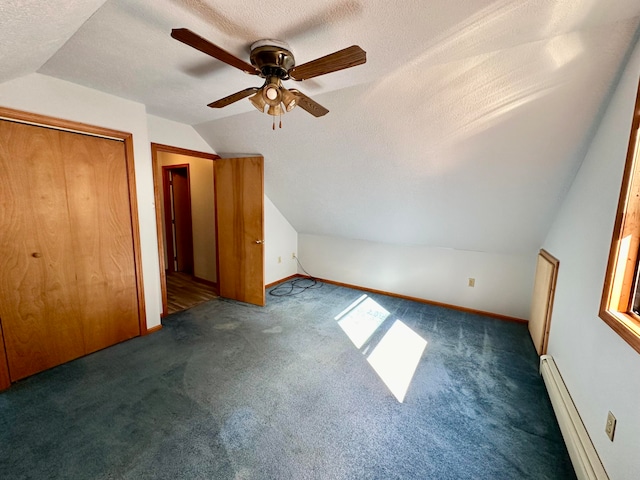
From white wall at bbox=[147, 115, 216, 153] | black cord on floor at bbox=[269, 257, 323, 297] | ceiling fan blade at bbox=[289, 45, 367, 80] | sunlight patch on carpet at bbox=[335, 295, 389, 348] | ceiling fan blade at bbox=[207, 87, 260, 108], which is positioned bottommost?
sunlight patch on carpet at bbox=[335, 295, 389, 348]

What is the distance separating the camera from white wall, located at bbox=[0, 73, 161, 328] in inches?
77.1

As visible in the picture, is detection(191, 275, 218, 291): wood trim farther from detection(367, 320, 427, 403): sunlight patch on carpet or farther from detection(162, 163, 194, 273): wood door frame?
detection(367, 320, 427, 403): sunlight patch on carpet

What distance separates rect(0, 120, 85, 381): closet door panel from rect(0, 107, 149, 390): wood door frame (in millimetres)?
48

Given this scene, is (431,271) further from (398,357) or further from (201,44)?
(201,44)

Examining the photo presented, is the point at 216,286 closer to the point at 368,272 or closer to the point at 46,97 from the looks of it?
the point at 368,272

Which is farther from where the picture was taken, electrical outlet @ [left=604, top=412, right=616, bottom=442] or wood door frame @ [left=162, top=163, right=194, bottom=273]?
wood door frame @ [left=162, top=163, right=194, bottom=273]

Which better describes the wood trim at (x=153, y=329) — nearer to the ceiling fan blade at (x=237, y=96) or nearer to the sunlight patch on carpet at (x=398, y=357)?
the sunlight patch on carpet at (x=398, y=357)

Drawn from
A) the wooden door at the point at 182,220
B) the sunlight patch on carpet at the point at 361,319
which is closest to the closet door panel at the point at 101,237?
the wooden door at the point at 182,220

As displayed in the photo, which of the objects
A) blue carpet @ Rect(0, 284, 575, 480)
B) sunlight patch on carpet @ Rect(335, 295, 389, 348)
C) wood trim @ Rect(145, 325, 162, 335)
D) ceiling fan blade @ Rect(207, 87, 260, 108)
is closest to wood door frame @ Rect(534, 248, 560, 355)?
blue carpet @ Rect(0, 284, 575, 480)

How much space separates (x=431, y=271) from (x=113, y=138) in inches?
155

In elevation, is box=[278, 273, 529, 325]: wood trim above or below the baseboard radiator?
below

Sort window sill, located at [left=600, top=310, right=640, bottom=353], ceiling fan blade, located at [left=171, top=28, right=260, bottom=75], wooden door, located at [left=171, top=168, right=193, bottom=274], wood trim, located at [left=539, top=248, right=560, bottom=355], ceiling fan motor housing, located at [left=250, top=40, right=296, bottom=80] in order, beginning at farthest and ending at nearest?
1. wooden door, located at [left=171, top=168, right=193, bottom=274]
2. wood trim, located at [left=539, top=248, right=560, bottom=355]
3. ceiling fan motor housing, located at [left=250, top=40, right=296, bottom=80]
4. window sill, located at [left=600, top=310, right=640, bottom=353]
5. ceiling fan blade, located at [left=171, top=28, right=260, bottom=75]

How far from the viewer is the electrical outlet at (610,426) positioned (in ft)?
4.08

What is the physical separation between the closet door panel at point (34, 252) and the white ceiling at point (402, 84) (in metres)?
0.54
